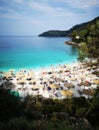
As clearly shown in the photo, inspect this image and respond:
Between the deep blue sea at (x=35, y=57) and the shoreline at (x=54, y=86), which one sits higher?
the deep blue sea at (x=35, y=57)

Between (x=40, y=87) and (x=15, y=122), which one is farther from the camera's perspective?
(x=40, y=87)

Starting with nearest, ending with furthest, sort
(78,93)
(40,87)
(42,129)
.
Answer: (42,129) < (78,93) < (40,87)

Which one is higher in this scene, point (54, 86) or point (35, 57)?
point (35, 57)

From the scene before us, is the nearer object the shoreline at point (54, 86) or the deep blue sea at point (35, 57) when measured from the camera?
the shoreline at point (54, 86)

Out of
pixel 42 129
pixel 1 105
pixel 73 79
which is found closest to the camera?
pixel 42 129

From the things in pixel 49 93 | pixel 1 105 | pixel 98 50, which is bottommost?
pixel 49 93

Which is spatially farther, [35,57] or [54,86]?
[35,57]

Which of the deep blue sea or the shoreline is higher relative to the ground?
the deep blue sea

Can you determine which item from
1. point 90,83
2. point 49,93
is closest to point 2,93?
point 49,93

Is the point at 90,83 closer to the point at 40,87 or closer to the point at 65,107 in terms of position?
the point at 40,87

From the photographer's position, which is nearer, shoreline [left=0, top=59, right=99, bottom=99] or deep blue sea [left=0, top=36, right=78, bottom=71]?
shoreline [left=0, top=59, right=99, bottom=99]

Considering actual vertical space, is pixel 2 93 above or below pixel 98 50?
below
